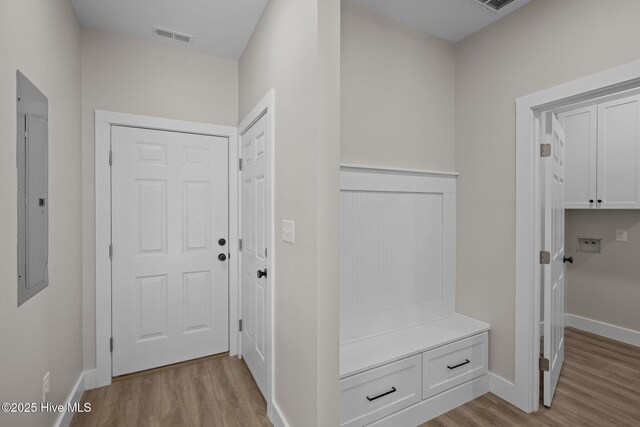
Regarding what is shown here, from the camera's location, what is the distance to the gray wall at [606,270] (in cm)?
309

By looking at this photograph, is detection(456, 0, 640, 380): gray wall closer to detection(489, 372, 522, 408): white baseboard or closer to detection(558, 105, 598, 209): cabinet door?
detection(489, 372, 522, 408): white baseboard

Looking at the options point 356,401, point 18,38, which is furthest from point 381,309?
point 18,38

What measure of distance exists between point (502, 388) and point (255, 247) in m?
2.05

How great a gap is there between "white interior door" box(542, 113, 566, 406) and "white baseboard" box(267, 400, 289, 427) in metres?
1.76

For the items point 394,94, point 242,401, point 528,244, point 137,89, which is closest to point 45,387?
point 242,401

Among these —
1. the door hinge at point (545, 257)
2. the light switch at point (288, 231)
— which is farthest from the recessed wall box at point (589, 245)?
the light switch at point (288, 231)

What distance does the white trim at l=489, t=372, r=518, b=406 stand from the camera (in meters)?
2.15

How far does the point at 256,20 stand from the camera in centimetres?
228

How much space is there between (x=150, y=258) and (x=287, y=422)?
5.45ft

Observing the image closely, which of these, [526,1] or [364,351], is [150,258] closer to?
[364,351]

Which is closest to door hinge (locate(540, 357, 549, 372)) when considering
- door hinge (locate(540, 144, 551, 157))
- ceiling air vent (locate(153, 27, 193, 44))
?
door hinge (locate(540, 144, 551, 157))

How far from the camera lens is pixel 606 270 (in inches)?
129

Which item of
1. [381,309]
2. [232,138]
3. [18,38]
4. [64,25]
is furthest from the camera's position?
[232,138]

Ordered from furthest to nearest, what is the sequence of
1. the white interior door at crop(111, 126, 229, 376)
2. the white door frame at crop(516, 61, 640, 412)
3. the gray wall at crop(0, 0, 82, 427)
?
1. the white interior door at crop(111, 126, 229, 376)
2. the white door frame at crop(516, 61, 640, 412)
3. the gray wall at crop(0, 0, 82, 427)
